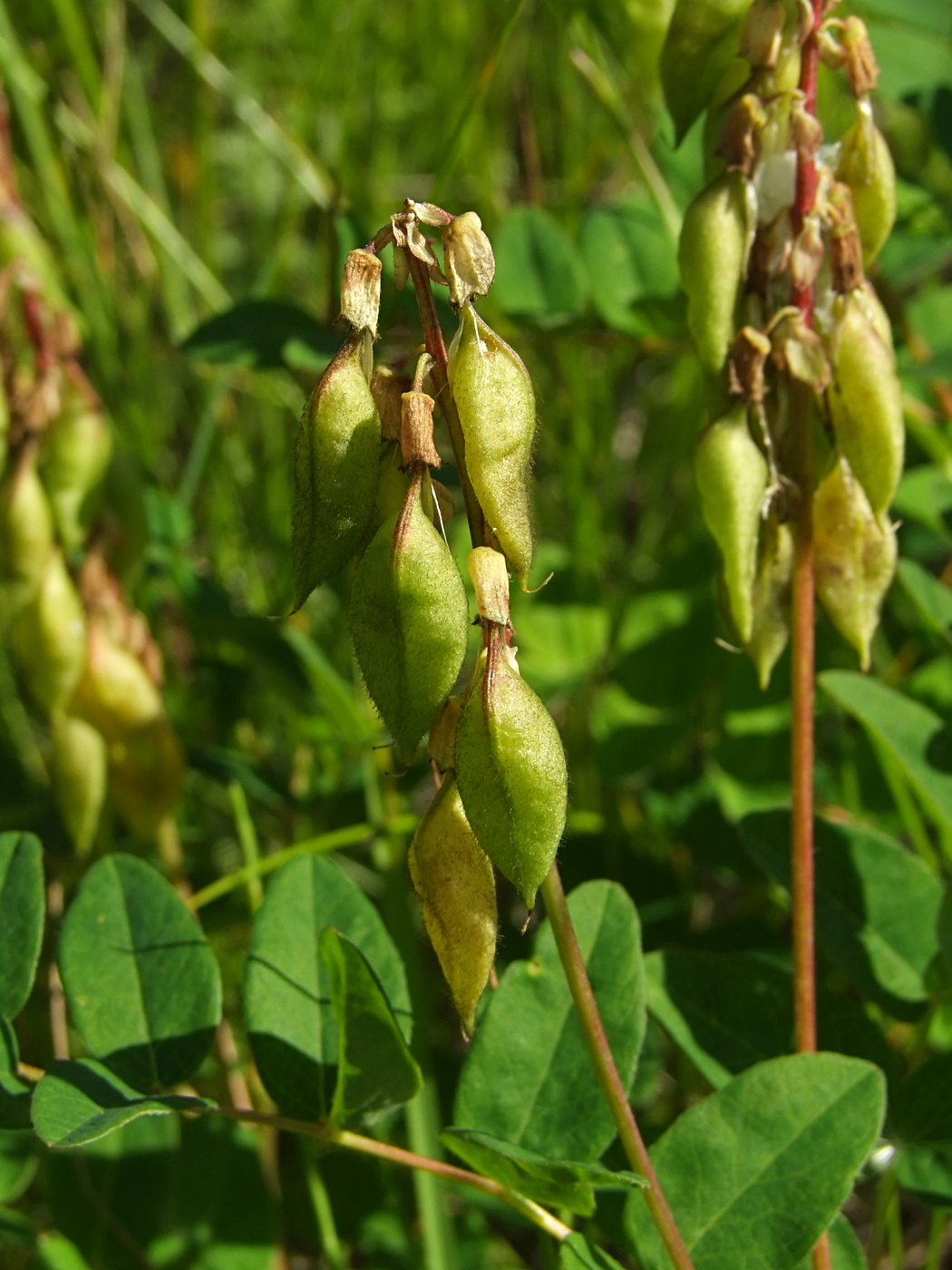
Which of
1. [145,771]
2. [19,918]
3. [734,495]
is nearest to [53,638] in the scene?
[145,771]

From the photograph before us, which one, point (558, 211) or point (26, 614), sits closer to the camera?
point (26, 614)

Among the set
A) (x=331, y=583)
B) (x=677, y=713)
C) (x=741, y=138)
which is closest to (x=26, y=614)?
(x=331, y=583)

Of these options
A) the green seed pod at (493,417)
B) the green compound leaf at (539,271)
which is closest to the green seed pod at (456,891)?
the green seed pod at (493,417)

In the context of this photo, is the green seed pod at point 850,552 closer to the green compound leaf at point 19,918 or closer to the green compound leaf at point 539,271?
the green compound leaf at point 19,918

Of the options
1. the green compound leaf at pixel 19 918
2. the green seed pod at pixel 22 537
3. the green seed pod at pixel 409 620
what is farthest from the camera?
the green seed pod at pixel 22 537

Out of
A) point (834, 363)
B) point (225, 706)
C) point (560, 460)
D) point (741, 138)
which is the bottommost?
point (225, 706)

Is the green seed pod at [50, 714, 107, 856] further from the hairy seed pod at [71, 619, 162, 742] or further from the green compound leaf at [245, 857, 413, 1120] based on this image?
the green compound leaf at [245, 857, 413, 1120]

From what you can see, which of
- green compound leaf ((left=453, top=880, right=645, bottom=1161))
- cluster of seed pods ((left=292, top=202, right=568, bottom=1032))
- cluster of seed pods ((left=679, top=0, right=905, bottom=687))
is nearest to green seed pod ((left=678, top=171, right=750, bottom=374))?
cluster of seed pods ((left=679, top=0, right=905, bottom=687))

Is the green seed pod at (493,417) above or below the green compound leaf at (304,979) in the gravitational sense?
above

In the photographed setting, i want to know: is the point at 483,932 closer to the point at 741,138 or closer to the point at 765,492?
the point at 765,492
